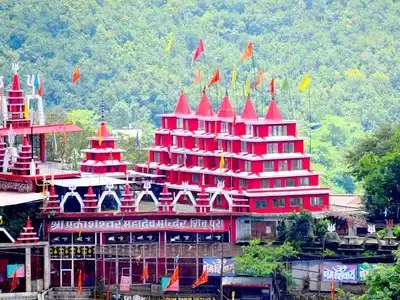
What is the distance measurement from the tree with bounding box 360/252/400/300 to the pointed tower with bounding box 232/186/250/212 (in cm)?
1897

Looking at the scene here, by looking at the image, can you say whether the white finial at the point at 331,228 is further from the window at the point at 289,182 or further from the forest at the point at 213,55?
the forest at the point at 213,55

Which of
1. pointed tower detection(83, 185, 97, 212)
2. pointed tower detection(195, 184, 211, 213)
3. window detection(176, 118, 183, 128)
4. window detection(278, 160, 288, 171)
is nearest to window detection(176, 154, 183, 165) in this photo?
Result: window detection(176, 118, 183, 128)

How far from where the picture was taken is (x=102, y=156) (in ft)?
280

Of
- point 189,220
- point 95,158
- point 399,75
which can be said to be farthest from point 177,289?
point 399,75

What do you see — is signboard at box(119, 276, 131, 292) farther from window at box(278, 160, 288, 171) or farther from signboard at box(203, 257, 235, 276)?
window at box(278, 160, 288, 171)

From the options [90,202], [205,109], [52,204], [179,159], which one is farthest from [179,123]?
[52,204]

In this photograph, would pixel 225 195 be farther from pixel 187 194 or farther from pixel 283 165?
pixel 283 165

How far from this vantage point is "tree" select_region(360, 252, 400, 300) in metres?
61.2

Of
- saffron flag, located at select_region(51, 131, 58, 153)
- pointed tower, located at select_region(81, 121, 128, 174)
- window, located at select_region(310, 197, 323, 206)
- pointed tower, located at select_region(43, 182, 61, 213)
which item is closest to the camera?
pointed tower, located at select_region(43, 182, 61, 213)

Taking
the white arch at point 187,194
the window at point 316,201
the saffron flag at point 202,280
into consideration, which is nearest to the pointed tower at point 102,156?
the white arch at point 187,194

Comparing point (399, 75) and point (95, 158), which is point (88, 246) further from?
point (399, 75)

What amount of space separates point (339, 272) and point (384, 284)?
17.4 m

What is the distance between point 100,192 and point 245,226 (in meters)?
5.31

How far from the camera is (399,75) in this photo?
152 meters
